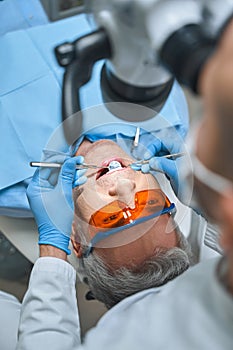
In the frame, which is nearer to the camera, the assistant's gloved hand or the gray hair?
the gray hair

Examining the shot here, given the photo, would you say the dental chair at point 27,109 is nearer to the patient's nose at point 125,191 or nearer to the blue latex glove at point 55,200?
the blue latex glove at point 55,200

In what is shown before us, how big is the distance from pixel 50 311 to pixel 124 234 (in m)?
0.31

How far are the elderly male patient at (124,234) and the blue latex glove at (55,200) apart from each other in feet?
0.13

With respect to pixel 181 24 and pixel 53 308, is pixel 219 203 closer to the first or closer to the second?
pixel 181 24

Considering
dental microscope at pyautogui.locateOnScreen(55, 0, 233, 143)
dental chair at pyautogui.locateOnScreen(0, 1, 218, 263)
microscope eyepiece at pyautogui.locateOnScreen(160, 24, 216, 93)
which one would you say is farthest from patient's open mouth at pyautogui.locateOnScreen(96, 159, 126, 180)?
microscope eyepiece at pyautogui.locateOnScreen(160, 24, 216, 93)

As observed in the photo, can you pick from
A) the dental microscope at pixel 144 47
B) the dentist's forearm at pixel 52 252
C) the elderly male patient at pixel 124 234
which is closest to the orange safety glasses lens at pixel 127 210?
the elderly male patient at pixel 124 234

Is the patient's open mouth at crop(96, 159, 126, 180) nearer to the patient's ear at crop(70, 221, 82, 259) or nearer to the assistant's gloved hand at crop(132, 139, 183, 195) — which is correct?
the assistant's gloved hand at crop(132, 139, 183, 195)

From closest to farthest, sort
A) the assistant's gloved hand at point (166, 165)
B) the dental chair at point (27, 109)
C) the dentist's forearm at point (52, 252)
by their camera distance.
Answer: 1. the dentist's forearm at point (52, 252)
2. the assistant's gloved hand at point (166, 165)
3. the dental chair at point (27, 109)

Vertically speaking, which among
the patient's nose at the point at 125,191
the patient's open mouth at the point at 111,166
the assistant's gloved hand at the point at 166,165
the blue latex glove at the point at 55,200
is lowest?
the assistant's gloved hand at the point at 166,165

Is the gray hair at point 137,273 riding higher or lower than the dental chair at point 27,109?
lower

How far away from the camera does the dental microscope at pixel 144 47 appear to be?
1.84ft

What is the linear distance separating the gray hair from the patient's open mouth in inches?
8.2

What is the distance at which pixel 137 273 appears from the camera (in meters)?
1.19

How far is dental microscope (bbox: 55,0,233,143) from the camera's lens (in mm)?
560
